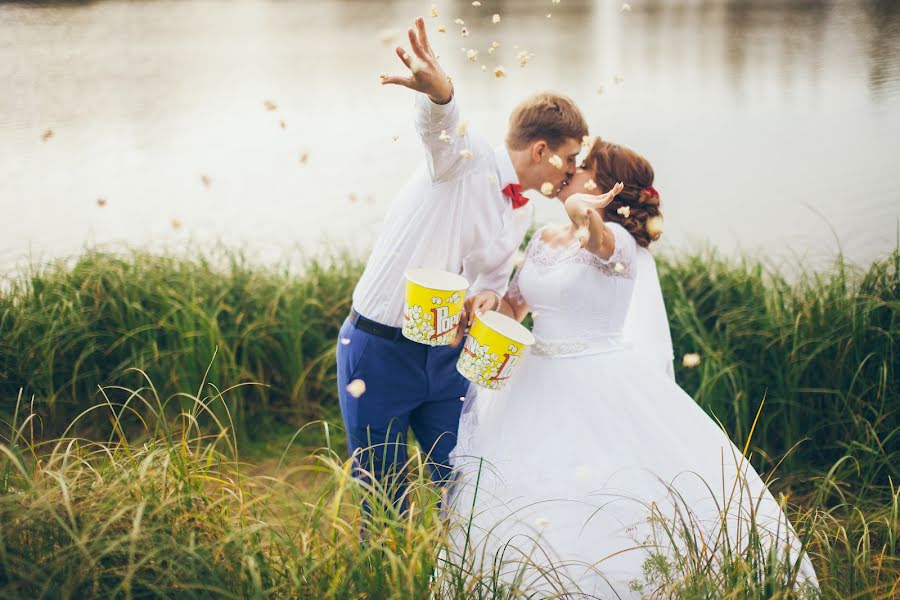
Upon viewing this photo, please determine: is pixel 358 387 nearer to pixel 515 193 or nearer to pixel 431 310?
pixel 431 310

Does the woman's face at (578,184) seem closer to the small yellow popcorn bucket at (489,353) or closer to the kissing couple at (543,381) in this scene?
the kissing couple at (543,381)

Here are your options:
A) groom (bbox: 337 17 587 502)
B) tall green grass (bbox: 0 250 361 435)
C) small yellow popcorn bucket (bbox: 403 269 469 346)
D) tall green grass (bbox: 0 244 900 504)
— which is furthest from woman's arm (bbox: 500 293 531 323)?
tall green grass (bbox: 0 250 361 435)

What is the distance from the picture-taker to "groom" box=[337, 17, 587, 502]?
2059mm

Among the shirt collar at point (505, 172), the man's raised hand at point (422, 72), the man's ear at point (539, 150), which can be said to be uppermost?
the man's raised hand at point (422, 72)

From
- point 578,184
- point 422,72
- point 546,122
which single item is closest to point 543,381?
point 578,184

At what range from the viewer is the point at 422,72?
5.64 feet

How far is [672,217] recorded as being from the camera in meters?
4.43

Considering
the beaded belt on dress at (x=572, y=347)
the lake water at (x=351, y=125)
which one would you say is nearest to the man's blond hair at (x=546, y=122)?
the beaded belt on dress at (x=572, y=347)

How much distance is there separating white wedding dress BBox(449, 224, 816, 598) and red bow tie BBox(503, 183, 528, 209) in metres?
0.19

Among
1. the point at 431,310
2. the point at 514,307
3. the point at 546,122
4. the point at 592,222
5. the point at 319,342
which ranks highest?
the point at 546,122

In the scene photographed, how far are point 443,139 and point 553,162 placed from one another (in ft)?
1.44

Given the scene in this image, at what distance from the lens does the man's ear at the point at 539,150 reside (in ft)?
6.96

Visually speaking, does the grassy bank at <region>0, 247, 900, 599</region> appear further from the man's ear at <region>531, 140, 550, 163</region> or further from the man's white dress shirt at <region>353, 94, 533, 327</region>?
the man's ear at <region>531, 140, 550, 163</region>

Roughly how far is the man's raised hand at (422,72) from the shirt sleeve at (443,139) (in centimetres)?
5
